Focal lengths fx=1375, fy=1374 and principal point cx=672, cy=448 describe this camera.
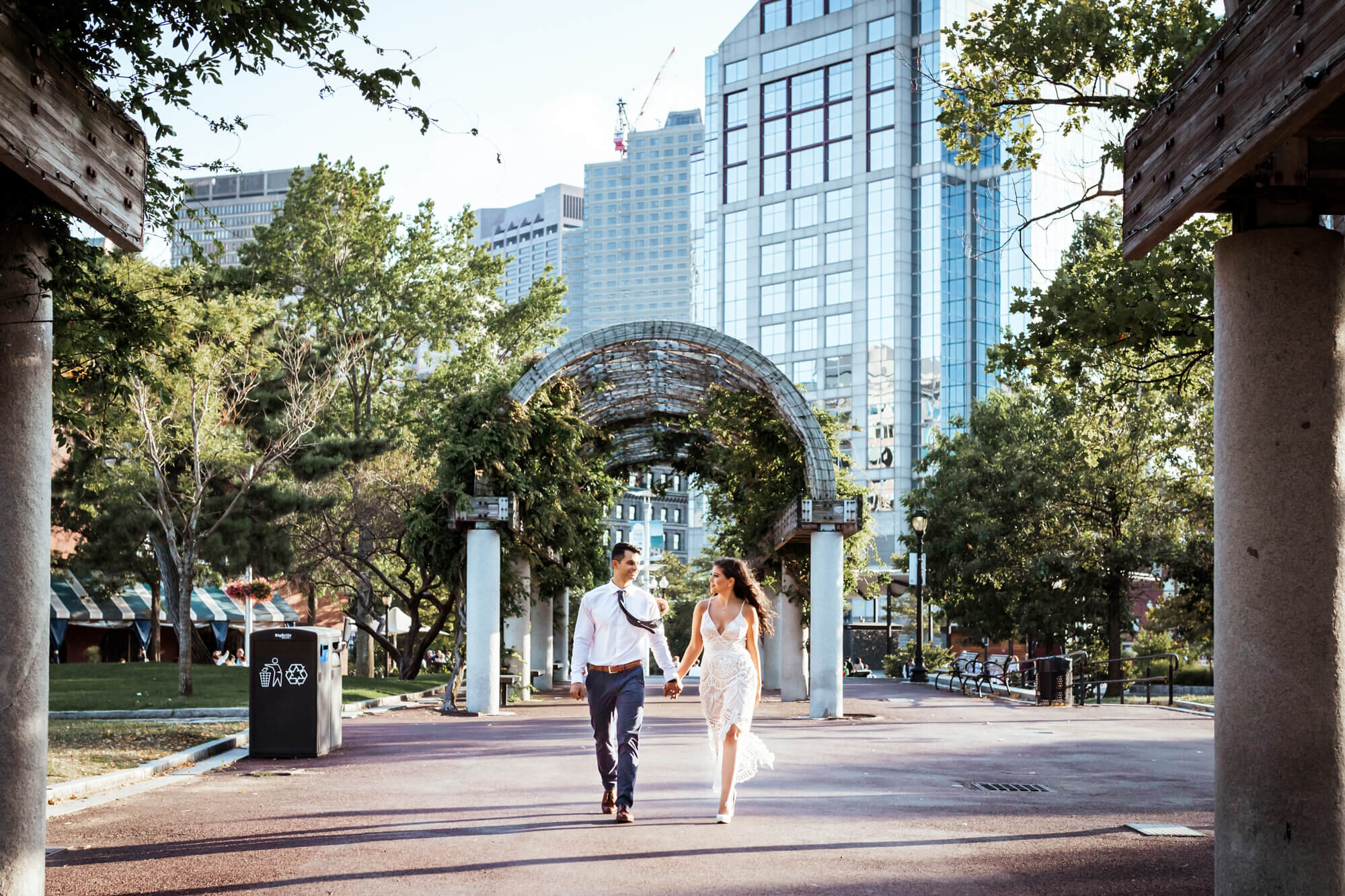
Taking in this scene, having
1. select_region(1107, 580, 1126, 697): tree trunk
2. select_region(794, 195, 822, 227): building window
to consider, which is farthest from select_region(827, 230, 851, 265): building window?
select_region(1107, 580, 1126, 697): tree trunk

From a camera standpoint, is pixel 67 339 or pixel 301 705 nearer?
pixel 67 339

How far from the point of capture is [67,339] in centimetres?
890

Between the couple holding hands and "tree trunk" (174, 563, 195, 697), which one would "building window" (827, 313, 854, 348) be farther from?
the couple holding hands

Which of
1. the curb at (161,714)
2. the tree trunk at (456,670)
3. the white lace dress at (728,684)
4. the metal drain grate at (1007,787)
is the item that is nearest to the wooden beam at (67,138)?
the white lace dress at (728,684)

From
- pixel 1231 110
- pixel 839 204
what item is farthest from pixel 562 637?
pixel 839 204

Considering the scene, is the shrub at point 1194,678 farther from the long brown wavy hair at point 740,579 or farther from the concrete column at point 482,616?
the long brown wavy hair at point 740,579

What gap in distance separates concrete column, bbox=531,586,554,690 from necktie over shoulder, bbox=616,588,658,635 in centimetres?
2466

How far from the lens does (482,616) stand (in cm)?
2216

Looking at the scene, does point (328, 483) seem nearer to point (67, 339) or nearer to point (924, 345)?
point (67, 339)

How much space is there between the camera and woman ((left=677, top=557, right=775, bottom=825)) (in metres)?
9.52

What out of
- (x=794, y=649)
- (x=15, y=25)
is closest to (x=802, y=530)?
(x=794, y=649)

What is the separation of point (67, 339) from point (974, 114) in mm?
10642

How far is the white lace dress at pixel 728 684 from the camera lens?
9562mm

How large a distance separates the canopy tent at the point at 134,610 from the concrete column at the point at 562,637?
12337mm
